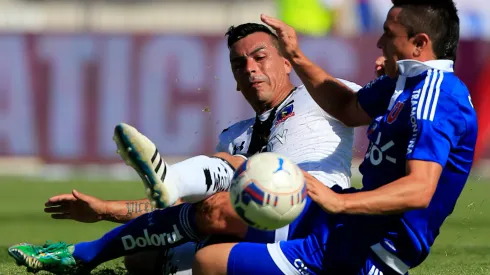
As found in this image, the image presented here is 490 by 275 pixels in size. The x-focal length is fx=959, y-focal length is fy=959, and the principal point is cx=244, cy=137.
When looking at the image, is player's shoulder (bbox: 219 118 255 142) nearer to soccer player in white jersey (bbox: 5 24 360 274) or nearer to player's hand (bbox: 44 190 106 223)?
soccer player in white jersey (bbox: 5 24 360 274)

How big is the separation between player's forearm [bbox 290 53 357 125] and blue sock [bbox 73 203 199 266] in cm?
93

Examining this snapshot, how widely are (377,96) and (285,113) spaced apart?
3.30 ft

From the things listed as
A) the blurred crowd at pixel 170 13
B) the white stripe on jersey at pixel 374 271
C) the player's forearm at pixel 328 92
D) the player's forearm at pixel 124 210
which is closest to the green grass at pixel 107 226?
the player's forearm at pixel 124 210

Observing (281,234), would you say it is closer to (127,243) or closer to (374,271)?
(374,271)

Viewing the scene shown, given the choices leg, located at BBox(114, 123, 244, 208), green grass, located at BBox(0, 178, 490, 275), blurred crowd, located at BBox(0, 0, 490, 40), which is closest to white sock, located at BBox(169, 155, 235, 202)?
leg, located at BBox(114, 123, 244, 208)

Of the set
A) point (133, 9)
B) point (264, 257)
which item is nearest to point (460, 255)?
point (264, 257)

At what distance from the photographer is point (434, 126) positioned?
13.9ft

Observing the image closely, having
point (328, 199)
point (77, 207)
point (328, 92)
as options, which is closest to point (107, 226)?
point (77, 207)

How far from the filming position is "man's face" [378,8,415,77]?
4508mm

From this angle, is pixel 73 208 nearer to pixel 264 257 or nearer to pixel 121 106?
pixel 264 257

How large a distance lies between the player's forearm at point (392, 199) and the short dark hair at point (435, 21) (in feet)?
2.45

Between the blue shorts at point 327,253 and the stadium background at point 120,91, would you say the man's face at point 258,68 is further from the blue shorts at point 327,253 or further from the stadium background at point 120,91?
the stadium background at point 120,91

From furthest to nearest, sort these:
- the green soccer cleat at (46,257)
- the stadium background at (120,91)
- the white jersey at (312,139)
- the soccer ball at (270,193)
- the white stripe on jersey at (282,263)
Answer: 1. the stadium background at (120,91)
2. the white jersey at (312,139)
3. the green soccer cleat at (46,257)
4. the white stripe on jersey at (282,263)
5. the soccer ball at (270,193)

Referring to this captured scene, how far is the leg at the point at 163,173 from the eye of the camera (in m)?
4.64
